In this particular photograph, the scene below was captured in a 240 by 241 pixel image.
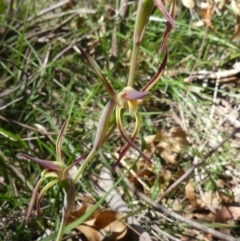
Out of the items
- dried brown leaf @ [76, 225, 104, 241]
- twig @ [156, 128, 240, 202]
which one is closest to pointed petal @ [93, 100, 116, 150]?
dried brown leaf @ [76, 225, 104, 241]

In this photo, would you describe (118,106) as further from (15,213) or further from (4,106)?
(4,106)

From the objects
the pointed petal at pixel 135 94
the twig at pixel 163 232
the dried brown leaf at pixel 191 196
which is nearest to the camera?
the pointed petal at pixel 135 94

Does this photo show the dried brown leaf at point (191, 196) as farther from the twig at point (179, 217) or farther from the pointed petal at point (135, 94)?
the pointed petal at point (135, 94)

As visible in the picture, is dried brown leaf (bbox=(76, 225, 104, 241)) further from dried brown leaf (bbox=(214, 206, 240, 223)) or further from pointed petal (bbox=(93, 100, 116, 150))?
pointed petal (bbox=(93, 100, 116, 150))

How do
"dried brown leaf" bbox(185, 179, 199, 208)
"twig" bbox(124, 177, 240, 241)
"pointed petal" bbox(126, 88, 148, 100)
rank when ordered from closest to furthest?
"pointed petal" bbox(126, 88, 148, 100)
"twig" bbox(124, 177, 240, 241)
"dried brown leaf" bbox(185, 179, 199, 208)

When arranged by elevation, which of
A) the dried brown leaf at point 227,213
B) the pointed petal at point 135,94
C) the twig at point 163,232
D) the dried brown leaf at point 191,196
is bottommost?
the dried brown leaf at point 227,213

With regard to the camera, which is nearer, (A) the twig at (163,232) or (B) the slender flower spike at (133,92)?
(B) the slender flower spike at (133,92)

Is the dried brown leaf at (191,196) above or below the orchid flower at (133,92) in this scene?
below

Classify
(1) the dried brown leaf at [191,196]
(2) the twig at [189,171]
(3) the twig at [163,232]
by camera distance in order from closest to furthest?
1. (3) the twig at [163,232]
2. (2) the twig at [189,171]
3. (1) the dried brown leaf at [191,196]

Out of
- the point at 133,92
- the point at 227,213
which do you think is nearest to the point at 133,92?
the point at 133,92

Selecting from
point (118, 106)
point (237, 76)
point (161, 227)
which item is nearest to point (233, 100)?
point (237, 76)

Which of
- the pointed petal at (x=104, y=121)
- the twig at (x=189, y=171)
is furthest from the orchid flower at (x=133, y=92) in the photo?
the twig at (x=189, y=171)
